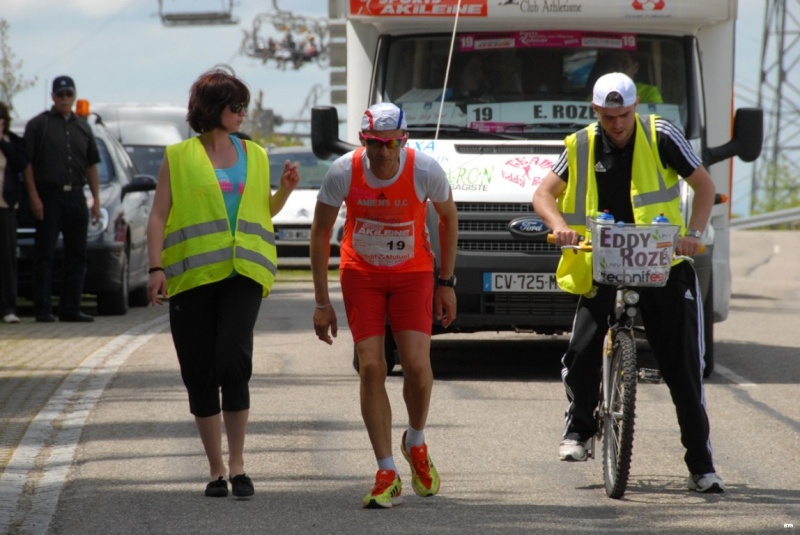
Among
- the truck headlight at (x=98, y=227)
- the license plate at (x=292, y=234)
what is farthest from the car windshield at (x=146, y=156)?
the truck headlight at (x=98, y=227)

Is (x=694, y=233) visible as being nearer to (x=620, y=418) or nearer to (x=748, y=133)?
(x=620, y=418)

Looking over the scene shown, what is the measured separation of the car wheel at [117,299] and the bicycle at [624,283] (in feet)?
31.9

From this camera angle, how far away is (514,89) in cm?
1130

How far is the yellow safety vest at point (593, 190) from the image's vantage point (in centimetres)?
716

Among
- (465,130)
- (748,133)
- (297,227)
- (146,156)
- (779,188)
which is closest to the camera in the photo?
(748,133)

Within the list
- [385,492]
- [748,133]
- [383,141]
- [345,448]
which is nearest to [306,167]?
[748,133]

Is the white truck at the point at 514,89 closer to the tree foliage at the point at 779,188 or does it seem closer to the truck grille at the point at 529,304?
the truck grille at the point at 529,304

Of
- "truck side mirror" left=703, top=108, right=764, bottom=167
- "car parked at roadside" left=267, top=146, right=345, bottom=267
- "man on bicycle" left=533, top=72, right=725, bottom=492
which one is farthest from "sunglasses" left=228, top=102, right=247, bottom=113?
"car parked at roadside" left=267, top=146, right=345, bottom=267

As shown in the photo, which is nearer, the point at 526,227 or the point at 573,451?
the point at 573,451

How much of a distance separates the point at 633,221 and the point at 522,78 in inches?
166

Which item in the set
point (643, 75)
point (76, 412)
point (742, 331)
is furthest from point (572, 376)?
point (742, 331)

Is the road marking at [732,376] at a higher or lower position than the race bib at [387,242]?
lower

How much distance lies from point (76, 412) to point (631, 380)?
3816 millimetres

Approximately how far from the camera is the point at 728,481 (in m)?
7.34
